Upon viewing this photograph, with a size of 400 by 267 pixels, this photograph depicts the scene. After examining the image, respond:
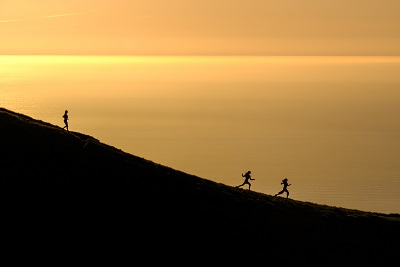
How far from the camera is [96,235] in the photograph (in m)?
39.2

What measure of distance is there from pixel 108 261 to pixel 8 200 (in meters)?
8.57

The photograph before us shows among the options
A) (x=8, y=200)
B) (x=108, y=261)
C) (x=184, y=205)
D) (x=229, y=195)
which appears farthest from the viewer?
(x=229, y=195)

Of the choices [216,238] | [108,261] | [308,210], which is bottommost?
[108,261]

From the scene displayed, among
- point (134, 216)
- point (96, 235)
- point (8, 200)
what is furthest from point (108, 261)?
point (8, 200)

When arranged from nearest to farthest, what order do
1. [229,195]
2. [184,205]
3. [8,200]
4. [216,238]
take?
1. [8,200]
2. [216,238]
3. [184,205]
4. [229,195]

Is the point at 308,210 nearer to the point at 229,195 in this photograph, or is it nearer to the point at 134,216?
the point at 229,195

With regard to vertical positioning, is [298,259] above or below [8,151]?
below

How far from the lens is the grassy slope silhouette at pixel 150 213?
39.8 meters

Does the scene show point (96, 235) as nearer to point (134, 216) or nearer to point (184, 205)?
point (134, 216)

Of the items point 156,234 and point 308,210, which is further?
point 308,210

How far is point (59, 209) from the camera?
40438mm

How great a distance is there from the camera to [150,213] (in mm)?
43438

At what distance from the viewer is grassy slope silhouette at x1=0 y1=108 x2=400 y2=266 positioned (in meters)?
39.8

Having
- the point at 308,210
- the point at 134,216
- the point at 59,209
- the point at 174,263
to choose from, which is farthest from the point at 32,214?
the point at 308,210
